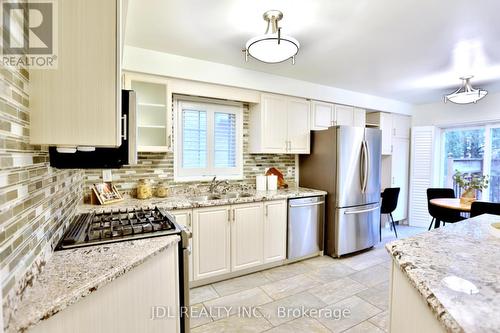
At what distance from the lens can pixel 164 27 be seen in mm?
2119

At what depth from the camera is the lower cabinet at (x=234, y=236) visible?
251cm

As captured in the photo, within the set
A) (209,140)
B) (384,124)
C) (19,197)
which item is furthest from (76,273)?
(384,124)

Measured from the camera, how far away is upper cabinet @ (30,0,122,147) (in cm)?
97

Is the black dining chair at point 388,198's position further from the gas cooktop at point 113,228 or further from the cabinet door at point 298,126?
the gas cooktop at point 113,228

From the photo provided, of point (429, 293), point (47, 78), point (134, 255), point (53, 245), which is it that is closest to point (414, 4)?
point (429, 293)

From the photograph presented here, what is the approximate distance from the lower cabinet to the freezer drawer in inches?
30.7

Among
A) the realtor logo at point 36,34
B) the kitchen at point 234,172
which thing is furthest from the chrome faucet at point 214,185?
the realtor logo at point 36,34

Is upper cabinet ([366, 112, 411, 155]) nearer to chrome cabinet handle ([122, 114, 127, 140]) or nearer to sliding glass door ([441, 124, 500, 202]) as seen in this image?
sliding glass door ([441, 124, 500, 202])

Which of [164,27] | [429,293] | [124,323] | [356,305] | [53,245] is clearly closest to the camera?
A: [429,293]

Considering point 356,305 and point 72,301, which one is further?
point 356,305

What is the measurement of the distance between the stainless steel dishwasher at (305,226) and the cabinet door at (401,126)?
249 cm

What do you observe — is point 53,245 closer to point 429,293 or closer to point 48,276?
point 48,276

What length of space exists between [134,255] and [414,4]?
7.90ft

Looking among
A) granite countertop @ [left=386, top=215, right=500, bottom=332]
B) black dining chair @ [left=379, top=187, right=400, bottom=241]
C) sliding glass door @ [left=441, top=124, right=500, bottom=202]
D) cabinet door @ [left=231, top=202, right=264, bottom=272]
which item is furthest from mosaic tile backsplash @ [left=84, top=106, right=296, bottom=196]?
sliding glass door @ [left=441, top=124, right=500, bottom=202]
